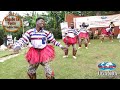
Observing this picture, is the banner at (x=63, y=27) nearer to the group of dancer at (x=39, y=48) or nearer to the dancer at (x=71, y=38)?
the dancer at (x=71, y=38)

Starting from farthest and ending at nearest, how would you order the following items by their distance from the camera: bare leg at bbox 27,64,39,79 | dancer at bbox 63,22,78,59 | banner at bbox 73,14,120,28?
dancer at bbox 63,22,78,59, banner at bbox 73,14,120,28, bare leg at bbox 27,64,39,79

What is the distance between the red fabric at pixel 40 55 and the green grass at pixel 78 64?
19 centimetres

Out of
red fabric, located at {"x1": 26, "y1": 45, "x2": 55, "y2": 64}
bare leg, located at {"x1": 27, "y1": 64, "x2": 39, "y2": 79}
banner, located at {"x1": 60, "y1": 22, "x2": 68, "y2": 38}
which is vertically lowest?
bare leg, located at {"x1": 27, "y1": 64, "x2": 39, "y2": 79}

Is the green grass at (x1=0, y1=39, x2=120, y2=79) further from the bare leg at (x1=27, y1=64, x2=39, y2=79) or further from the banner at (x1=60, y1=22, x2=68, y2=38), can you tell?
the banner at (x1=60, y1=22, x2=68, y2=38)

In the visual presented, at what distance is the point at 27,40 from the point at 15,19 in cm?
51

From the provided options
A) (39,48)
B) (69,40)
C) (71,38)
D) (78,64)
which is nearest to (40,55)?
(39,48)

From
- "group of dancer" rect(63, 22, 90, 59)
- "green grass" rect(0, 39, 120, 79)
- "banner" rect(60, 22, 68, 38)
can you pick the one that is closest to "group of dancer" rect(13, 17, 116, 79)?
"green grass" rect(0, 39, 120, 79)

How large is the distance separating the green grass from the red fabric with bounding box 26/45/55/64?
190 millimetres

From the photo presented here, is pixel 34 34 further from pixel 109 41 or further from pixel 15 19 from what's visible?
pixel 109 41

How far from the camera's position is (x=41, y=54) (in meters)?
5.89

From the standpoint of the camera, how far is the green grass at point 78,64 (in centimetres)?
618

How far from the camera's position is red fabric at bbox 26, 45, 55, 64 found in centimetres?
588
